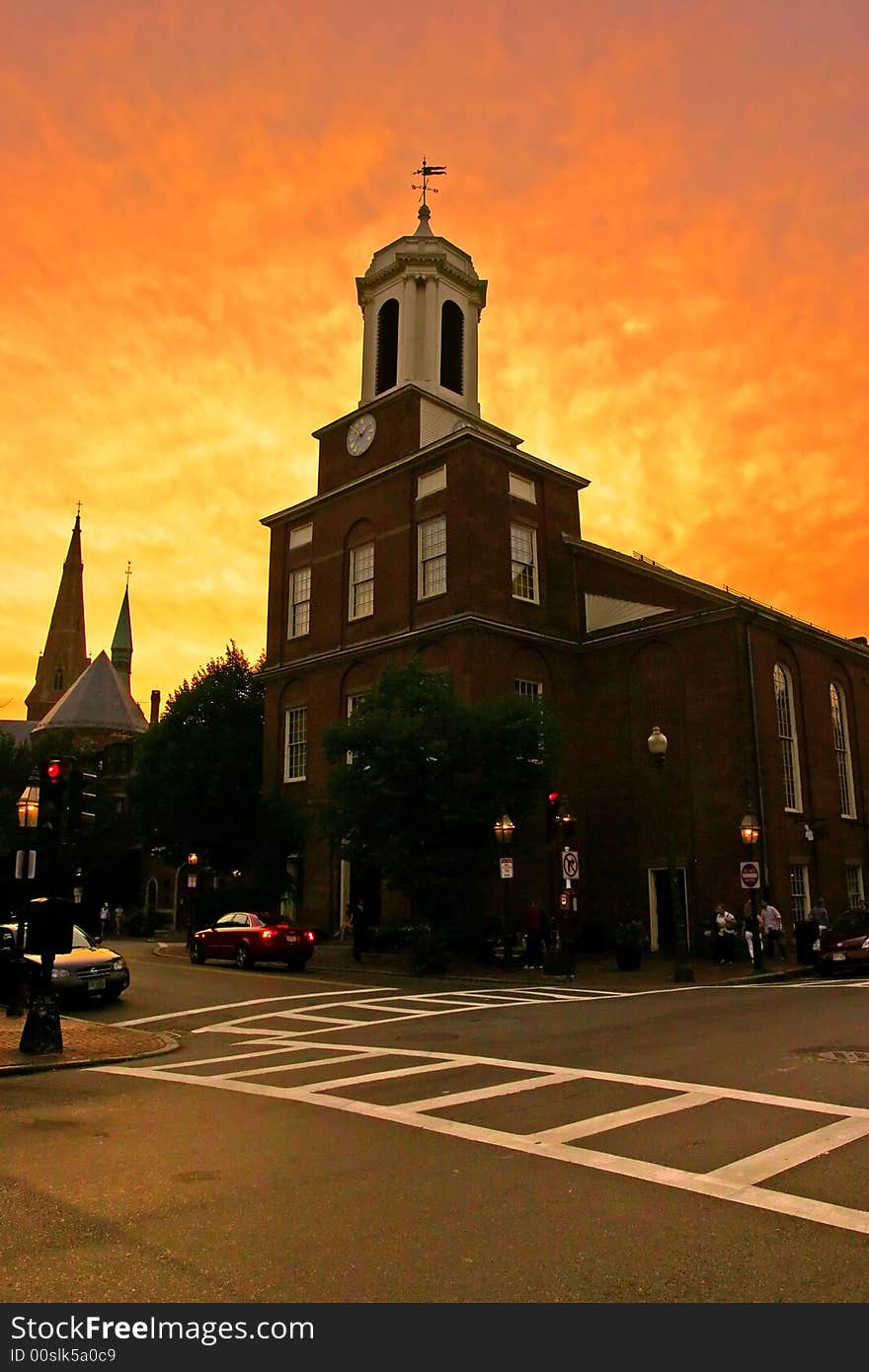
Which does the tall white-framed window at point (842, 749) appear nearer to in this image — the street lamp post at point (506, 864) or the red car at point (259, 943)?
the street lamp post at point (506, 864)

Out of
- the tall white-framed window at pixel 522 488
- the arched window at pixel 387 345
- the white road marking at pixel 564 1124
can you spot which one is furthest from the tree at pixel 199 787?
the white road marking at pixel 564 1124

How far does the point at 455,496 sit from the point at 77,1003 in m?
21.6

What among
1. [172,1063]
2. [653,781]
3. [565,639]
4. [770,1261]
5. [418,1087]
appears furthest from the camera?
[565,639]

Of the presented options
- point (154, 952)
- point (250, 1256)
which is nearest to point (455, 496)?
point (154, 952)

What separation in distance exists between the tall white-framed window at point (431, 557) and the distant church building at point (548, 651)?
9 centimetres

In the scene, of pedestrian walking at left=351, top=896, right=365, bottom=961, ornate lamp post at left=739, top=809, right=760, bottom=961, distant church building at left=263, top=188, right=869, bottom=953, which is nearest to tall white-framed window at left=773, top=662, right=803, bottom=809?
distant church building at left=263, top=188, right=869, bottom=953

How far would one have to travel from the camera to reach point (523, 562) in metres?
36.4

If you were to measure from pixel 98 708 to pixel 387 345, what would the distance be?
48.7m

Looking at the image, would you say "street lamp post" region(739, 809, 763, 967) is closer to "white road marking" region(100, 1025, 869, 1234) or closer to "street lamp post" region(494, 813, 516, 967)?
"street lamp post" region(494, 813, 516, 967)

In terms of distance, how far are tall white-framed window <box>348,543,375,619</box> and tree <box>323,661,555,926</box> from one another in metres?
9.99

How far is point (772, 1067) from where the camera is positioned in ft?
34.1

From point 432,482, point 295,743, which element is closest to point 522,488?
point 432,482

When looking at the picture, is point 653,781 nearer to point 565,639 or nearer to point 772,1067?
point 565,639

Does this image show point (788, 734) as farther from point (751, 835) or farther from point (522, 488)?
point (522, 488)
